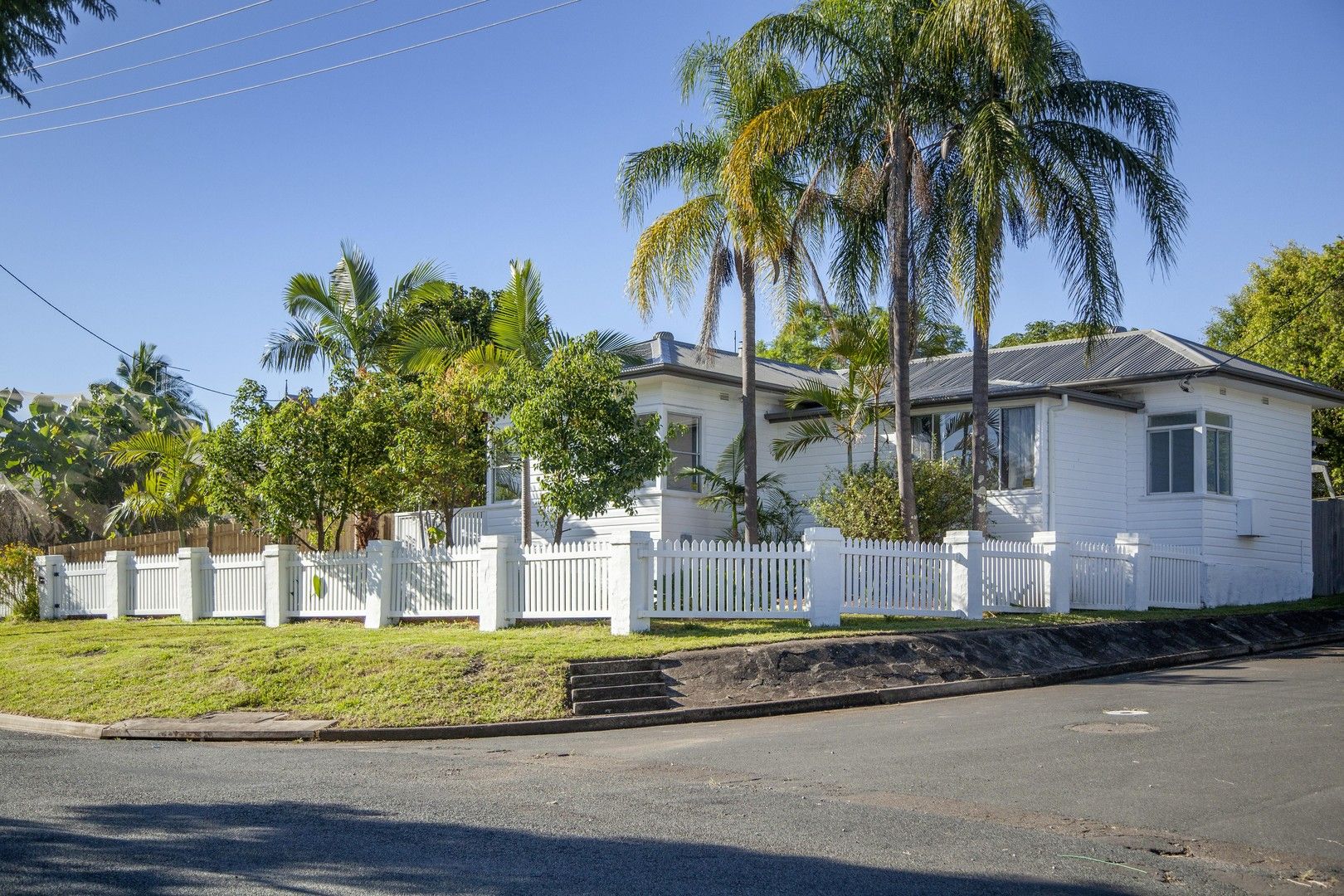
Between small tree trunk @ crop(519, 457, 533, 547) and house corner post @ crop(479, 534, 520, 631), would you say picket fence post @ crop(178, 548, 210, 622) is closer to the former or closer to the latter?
small tree trunk @ crop(519, 457, 533, 547)

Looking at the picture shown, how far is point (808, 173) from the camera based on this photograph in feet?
69.2

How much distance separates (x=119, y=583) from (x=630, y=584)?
13.6 m

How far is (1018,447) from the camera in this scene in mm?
22641

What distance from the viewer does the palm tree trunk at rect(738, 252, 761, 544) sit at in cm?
2056

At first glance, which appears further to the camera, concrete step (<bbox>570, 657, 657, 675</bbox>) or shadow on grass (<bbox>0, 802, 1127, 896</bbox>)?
concrete step (<bbox>570, 657, 657, 675</bbox>)

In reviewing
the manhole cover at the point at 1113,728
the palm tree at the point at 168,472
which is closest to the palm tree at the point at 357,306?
the palm tree at the point at 168,472

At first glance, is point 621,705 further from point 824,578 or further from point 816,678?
point 824,578

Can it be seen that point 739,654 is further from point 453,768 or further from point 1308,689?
point 1308,689

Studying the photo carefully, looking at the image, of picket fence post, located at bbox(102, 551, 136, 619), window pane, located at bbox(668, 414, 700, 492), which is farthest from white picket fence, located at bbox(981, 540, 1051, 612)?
picket fence post, located at bbox(102, 551, 136, 619)

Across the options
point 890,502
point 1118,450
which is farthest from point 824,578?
point 1118,450

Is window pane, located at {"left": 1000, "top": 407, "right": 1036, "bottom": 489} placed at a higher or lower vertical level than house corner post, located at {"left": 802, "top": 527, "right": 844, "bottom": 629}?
higher

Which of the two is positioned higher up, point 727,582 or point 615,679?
point 727,582

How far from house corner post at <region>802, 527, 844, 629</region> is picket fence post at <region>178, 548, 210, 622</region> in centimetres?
1213

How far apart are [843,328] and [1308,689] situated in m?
9.67
